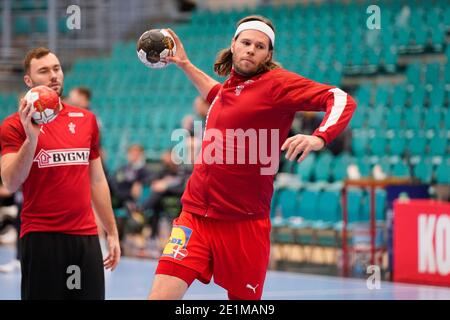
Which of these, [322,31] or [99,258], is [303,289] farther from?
[322,31]

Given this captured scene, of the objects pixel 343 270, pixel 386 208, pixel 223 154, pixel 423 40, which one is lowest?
pixel 343 270

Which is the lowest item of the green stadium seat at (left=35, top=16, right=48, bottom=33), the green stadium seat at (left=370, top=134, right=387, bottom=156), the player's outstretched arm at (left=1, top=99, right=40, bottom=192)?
the green stadium seat at (left=370, top=134, right=387, bottom=156)

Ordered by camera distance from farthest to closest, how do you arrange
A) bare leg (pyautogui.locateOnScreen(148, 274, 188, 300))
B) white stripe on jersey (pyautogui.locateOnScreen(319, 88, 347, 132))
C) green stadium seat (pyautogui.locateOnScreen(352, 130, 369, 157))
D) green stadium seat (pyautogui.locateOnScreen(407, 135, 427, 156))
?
green stadium seat (pyautogui.locateOnScreen(352, 130, 369, 157)) → green stadium seat (pyautogui.locateOnScreen(407, 135, 427, 156)) → bare leg (pyautogui.locateOnScreen(148, 274, 188, 300)) → white stripe on jersey (pyautogui.locateOnScreen(319, 88, 347, 132))

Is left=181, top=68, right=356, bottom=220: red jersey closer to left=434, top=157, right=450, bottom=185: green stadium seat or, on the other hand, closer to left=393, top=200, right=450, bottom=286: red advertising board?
left=393, top=200, right=450, bottom=286: red advertising board

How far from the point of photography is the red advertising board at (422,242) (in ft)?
29.8

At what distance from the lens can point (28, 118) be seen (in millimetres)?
4340

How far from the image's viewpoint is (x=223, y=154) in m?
4.52

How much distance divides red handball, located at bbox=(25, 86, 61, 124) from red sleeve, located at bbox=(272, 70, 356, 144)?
1.12 m

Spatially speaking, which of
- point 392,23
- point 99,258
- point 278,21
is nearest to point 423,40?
point 392,23

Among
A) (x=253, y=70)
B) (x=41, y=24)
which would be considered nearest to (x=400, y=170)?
(x=253, y=70)

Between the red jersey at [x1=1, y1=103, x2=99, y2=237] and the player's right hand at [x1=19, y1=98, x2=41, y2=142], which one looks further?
the red jersey at [x1=1, y1=103, x2=99, y2=237]

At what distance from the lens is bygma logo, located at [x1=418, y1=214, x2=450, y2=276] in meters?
9.05

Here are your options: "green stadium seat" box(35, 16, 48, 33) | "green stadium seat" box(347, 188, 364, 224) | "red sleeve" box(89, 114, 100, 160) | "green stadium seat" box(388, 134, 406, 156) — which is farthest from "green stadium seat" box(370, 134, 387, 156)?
"green stadium seat" box(35, 16, 48, 33)
